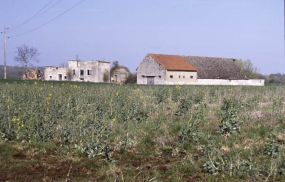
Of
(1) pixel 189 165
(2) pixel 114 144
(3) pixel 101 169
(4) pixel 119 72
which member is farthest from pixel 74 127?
(4) pixel 119 72

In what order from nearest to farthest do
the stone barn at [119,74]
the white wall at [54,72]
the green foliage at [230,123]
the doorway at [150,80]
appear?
the green foliage at [230,123]
the doorway at [150,80]
the stone barn at [119,74]
the white wall at [54,72]

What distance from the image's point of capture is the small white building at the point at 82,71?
194 ft

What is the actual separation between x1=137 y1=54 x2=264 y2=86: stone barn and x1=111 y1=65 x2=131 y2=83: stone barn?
17.4 feet

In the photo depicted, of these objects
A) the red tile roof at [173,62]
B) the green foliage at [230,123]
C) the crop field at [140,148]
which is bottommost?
the crop field at [140,148]

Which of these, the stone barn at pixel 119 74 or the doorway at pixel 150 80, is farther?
the stone barn at pixel 119 74

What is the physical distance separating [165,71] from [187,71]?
4851 mm

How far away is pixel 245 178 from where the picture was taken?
604cm

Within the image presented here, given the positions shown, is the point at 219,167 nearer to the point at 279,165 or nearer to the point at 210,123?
the point at 279,165

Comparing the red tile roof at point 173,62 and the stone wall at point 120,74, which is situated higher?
the red tile roof at point 173,62

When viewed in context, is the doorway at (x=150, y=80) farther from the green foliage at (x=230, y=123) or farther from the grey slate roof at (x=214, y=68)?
the green foliage at (x=230, y=123)

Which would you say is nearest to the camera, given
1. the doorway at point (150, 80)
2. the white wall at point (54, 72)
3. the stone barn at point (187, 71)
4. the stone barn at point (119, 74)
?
the stone barn at point (187, 71)

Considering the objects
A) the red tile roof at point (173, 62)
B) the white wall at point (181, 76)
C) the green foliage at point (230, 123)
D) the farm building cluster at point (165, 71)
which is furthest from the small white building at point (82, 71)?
the green foliage at point (230, 123)

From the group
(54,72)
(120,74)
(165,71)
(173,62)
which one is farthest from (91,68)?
(165,71)

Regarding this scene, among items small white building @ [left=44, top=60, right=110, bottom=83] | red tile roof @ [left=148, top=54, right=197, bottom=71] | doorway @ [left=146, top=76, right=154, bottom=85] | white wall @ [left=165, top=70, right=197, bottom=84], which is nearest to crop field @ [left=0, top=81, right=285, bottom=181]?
white wall @ [left=165, top=70, right=197, bottom=84]
